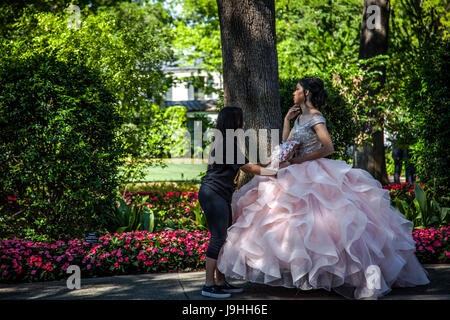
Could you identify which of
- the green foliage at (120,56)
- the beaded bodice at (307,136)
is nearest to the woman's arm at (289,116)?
the beaded bodice at (307,136)

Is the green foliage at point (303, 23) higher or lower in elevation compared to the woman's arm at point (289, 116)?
higher

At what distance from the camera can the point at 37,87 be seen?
5.95 m

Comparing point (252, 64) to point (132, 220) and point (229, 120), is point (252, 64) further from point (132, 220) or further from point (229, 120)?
point (132, 220)

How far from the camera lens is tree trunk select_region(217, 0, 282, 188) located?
6027 mm

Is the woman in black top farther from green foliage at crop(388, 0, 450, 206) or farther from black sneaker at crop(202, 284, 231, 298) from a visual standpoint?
green foliage at crop(388, 0, 450, 206)

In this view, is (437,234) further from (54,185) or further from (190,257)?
(54,185)

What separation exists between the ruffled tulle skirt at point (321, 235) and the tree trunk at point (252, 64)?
1.58 m

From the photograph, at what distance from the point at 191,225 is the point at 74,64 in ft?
10.1

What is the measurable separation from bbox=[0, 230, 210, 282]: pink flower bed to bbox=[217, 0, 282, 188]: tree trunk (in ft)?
4.54

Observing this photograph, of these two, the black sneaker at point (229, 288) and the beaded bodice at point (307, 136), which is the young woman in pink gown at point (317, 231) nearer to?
the beaded bodice at point (307, 136)

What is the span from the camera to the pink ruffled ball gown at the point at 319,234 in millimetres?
4082

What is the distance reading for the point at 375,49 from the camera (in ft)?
37.4

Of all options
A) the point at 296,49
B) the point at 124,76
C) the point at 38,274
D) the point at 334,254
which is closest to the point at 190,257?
the point at 38,274

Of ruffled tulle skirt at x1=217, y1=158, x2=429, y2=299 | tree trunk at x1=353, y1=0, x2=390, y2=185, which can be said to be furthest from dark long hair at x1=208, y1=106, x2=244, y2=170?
tree trunk at x1=353, y1=0, x2=390, y2=185
